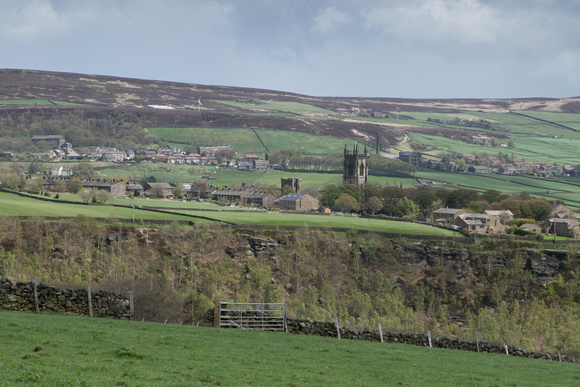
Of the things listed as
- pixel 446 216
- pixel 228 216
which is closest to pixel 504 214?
pixel 446 216

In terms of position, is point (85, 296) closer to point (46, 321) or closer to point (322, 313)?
point (46, 321)

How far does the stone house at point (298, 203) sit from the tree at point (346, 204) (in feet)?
20.5

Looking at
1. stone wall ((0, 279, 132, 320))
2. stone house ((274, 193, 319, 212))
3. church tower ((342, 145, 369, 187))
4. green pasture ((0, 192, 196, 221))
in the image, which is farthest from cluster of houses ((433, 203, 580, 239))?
stone wall ((0, 279, 132, 320))

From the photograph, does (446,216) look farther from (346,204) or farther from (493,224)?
(346,204)

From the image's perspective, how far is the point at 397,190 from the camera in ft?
501

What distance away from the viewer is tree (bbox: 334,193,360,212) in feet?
477

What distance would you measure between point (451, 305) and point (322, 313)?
2313 centimetres

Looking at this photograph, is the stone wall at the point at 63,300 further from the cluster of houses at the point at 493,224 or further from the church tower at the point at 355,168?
the church tower at the point at 355,168

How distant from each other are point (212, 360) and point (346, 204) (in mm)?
125366

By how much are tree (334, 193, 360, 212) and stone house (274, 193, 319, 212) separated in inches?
246

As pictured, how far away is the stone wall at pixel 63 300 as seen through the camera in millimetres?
29125

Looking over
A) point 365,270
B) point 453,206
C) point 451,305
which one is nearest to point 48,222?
point 365,270

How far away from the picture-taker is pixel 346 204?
14500 cm

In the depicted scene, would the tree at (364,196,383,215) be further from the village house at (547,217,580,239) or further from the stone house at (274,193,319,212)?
the village house at (547,217,580,239)
